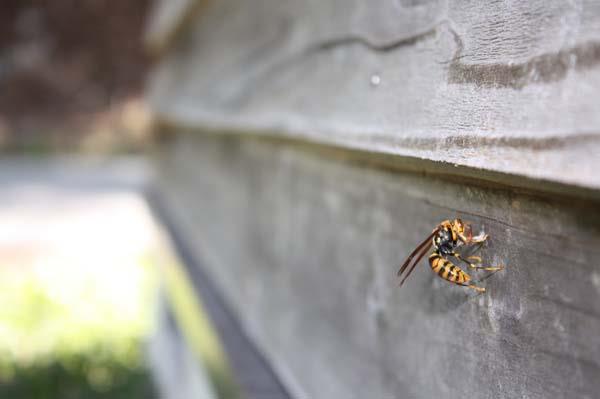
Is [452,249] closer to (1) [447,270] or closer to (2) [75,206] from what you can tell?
(1) [447,270]

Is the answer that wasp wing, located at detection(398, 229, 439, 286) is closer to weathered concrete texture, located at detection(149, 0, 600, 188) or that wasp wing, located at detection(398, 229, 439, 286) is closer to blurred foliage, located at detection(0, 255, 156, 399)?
weathered concrete texture, located at detection(149, 0, 600, 188)

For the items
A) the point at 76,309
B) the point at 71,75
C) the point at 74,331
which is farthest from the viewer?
the point at 71,75

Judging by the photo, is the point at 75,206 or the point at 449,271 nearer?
the point at 449,271

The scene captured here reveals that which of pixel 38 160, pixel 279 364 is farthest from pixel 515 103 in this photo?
pixel 38 160

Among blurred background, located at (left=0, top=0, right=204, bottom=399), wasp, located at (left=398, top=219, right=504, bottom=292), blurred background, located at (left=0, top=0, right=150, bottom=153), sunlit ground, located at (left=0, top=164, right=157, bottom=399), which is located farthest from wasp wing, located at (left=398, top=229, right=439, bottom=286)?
blurred background, located at (left=0, top=0, right=150, bottom=153)

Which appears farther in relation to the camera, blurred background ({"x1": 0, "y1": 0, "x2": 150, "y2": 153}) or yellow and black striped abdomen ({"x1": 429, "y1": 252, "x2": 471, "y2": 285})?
blurred background ({"x1": 0, "y1": 0, "x2": 150, "y2": 153})

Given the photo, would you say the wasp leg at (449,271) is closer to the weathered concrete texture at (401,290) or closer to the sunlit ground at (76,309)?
the weathered concrete texture at (401,290)

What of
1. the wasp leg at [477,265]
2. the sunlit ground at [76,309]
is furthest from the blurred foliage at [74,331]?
the wasp leg at [477,265]

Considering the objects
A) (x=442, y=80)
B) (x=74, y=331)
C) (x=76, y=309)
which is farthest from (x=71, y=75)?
(x=442, y=80)
